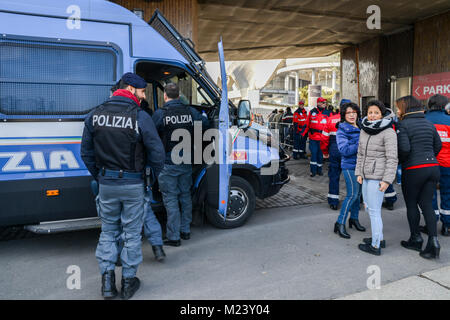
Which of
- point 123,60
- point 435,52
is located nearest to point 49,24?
point 123,60

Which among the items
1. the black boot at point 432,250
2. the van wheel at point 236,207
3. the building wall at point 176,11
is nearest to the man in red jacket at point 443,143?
the black boot at point 432,250

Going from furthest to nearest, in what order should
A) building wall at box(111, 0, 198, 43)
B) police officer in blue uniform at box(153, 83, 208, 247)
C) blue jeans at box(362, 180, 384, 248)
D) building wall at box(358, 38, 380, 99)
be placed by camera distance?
building wall at box(358, 38, 380, 99)
building wall at box(111, 0, 198, 43)
police officer in blue uniform at box(153, 83, 208, 247)
blue jeans at box(362, 180, 384, 248)

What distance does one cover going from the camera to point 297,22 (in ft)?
36.1

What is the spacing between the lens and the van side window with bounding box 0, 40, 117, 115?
3810 mm

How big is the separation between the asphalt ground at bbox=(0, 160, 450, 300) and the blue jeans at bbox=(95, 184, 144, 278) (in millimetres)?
350

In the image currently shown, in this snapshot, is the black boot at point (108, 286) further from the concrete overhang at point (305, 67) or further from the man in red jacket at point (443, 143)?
the concrete overhang at point (305, 67)

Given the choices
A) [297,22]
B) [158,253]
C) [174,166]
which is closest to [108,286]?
[158,253]

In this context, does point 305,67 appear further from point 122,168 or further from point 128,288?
point 128,288

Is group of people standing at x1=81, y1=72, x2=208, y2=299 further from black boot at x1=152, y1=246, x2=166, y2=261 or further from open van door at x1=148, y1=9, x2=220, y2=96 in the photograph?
open van door at x1=148, y1=9, x2=220, y2=96

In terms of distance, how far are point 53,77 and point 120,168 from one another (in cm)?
163

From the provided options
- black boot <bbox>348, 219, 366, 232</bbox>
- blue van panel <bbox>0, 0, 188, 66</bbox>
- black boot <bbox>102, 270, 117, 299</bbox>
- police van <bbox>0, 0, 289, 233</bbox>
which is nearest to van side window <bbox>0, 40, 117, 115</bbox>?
police van <bbox>0, 0, 289, 233</bbox>

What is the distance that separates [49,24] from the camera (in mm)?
3934

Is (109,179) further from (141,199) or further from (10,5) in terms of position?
(10,5)
